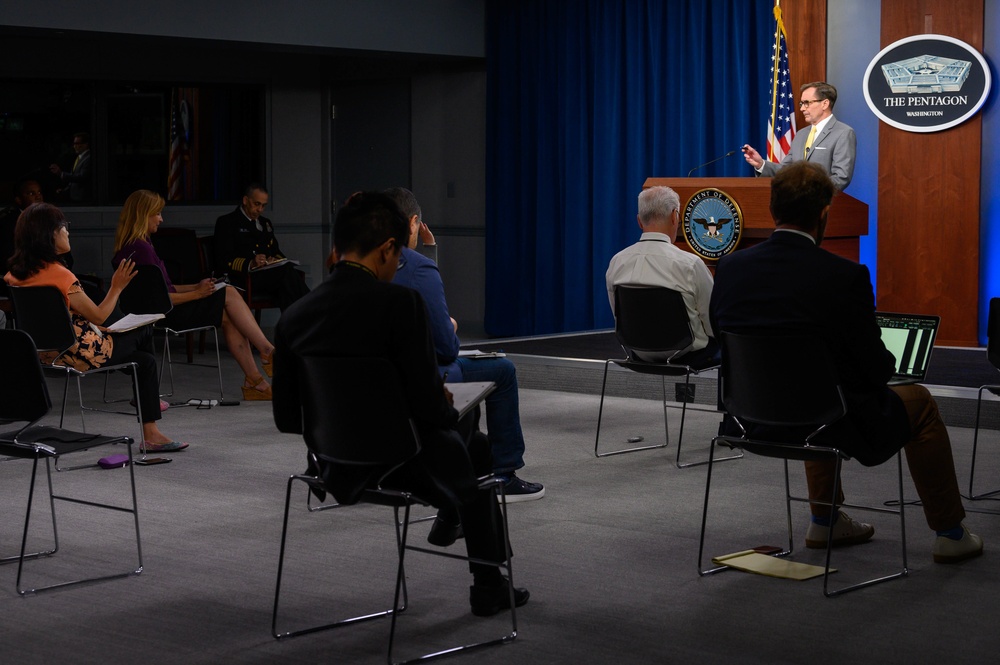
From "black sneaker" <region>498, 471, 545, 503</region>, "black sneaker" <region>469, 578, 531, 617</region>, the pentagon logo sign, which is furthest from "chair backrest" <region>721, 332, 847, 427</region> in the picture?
the pentagon logo sign

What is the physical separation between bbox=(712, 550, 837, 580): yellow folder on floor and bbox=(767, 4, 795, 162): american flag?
458 cm

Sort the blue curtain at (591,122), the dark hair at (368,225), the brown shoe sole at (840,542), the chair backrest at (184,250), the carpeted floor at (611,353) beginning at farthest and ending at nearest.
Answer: the chair backrest at (184,250) < the blue curtain at (591,122) < the carpeted floor at (611,353) < the brown shoe sole at (840,542) < the dark hair at (368,225)

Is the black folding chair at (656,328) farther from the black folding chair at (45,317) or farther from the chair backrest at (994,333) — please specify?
the black folding chair at (45,317)

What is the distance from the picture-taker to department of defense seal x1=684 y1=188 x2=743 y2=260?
715 cm

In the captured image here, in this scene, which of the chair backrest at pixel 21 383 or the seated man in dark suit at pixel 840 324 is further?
the chair backrest at pixel 21 383

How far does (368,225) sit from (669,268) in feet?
7.94

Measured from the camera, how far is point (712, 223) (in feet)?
23.8

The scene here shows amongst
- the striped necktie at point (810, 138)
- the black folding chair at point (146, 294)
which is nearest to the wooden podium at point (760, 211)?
the striped necktie at point (810, 138)

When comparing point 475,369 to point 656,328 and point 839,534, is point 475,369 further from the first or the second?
point 839,534

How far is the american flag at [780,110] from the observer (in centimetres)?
815

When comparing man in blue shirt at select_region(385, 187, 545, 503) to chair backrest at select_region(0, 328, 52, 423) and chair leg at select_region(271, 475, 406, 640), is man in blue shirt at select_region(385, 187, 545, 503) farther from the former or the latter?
chair backrest at select_region(0, 328, 52, 423)

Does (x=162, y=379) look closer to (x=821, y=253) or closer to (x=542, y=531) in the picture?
(x=542, y=531)

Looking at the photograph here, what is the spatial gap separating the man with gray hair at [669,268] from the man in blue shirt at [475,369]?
973 millimetres

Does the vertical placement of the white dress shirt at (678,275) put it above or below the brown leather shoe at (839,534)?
above
